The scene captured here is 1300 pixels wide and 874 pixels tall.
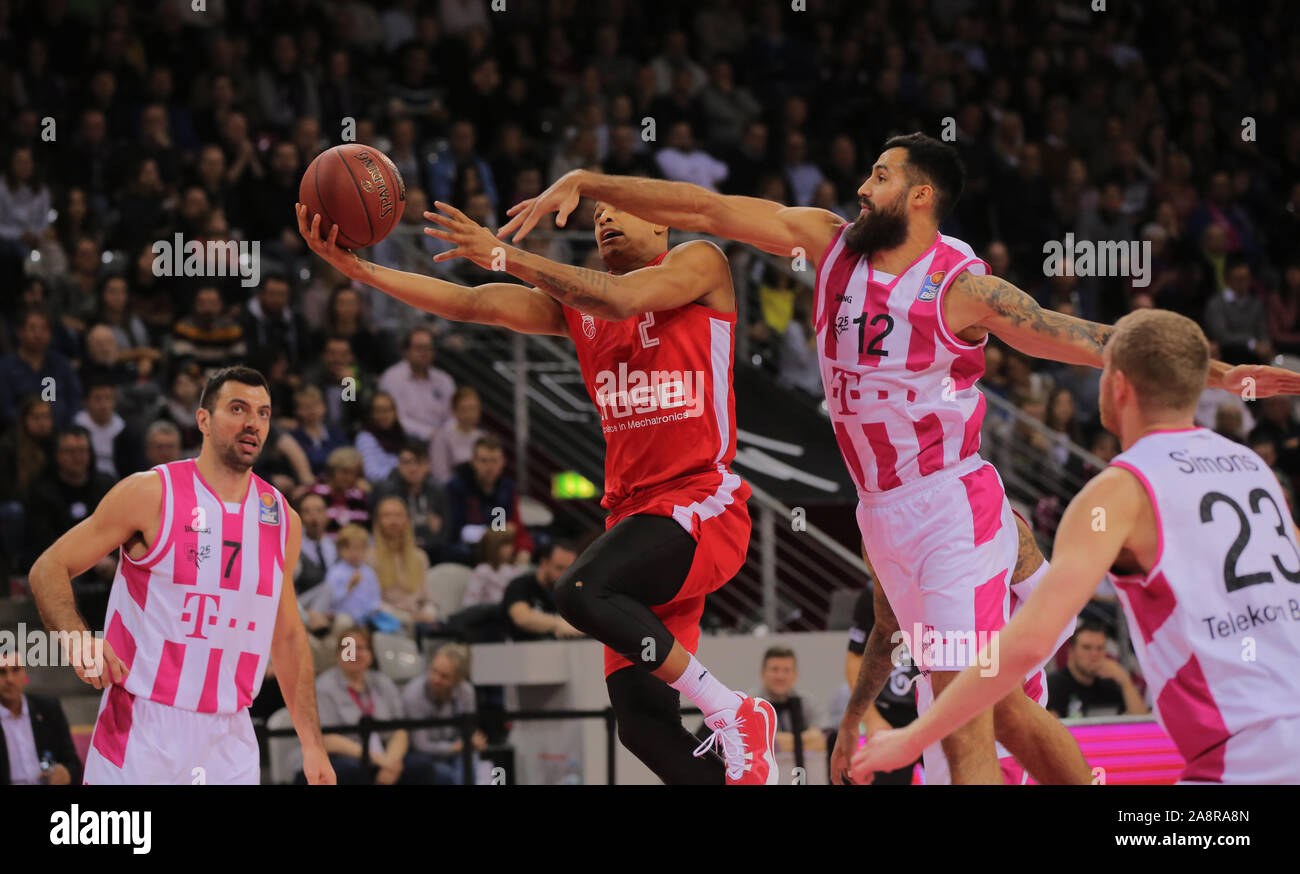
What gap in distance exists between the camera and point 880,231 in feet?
17.9

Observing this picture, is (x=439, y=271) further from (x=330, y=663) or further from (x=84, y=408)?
(x=330, y=663)

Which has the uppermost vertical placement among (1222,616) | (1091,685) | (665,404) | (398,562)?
(665,404)

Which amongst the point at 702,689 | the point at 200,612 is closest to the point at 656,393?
the point at 702,689

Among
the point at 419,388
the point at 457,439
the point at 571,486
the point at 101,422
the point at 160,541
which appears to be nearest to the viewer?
the point at 160,541

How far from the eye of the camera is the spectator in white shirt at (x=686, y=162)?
13.5 meters

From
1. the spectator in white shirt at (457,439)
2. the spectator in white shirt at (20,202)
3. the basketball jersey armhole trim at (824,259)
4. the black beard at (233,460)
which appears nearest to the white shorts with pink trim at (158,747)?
the black beard at (233,460)

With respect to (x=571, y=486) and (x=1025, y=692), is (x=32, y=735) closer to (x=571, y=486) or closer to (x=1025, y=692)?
(x=571, y=486)

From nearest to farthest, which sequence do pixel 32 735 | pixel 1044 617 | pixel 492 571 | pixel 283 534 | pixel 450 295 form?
pixel 1044 617 < pixel 450 295 < pixel 283 534 < pixel 32 735 < pixel 492 571

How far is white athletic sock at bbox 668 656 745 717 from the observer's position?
215 inches

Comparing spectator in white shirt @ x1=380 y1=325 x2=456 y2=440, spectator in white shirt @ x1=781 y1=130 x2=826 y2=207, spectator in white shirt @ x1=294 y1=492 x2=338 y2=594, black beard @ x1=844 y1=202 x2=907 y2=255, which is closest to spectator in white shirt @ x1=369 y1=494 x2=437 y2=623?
spectator in white shirt @ x1=294 y1=492 x2=338 y2=594

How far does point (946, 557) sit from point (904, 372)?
0.64 m

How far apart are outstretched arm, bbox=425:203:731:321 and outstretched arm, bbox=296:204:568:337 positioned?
0.29 meters

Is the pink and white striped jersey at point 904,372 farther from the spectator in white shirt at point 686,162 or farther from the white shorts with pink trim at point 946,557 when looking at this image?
the spectator in white shirt at point 686,162
